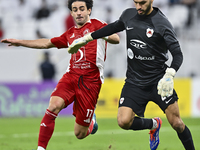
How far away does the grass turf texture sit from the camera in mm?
7383

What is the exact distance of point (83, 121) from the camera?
20.2 feet

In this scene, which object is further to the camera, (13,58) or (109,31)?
(13,58)

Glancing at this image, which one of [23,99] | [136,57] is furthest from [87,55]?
[23,99]

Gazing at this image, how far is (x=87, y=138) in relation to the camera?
8.91 meters

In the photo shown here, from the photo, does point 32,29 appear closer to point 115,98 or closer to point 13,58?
point 13,58

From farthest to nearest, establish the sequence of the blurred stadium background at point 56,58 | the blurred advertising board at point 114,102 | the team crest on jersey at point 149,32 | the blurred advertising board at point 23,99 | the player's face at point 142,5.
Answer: the blurred advertising board at point 114,102, the blurred stadium background at point 56,58, the blurred advertising board at point 23,99, the team crest on jersey at point 149,32, the player's face at point 142,5

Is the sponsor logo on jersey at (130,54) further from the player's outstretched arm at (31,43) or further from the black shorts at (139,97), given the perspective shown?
the player's outstretched arm at (31,43)

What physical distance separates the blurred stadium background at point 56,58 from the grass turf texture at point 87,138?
1226 millimetres

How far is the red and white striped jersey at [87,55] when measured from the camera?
20.0ft

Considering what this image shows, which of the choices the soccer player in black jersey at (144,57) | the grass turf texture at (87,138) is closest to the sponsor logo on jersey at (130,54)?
the soccer player in black jersey at (144,57)

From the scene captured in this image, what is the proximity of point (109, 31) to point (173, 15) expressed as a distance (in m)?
11.2

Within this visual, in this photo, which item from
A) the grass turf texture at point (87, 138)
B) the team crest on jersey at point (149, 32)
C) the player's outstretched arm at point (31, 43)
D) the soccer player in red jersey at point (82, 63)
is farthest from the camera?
the grass turf texture at point (87, 138)

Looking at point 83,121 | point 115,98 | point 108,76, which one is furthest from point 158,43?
point 108,76

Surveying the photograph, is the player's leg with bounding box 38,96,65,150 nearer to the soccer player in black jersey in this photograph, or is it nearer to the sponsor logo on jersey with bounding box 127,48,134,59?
the soccer player in black jersey
